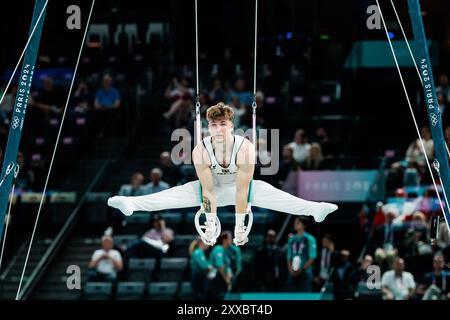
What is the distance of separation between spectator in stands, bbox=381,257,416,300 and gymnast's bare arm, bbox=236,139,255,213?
537 cm

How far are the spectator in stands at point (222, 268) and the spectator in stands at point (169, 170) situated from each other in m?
1.99

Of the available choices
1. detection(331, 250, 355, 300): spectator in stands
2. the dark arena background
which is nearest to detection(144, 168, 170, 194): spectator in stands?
the dark arena background

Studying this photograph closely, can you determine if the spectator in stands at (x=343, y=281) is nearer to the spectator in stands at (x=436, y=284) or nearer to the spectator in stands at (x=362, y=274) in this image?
the spectator in stands at (x=362, y=274)

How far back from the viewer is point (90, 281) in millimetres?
19828

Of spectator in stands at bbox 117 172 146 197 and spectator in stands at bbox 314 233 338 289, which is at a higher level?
spectator in stands at bbox 117 172 146 197

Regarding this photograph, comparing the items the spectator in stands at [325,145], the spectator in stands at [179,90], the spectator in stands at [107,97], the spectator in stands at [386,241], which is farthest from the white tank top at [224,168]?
the spectator in stands at [107,97]

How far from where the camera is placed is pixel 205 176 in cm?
1410

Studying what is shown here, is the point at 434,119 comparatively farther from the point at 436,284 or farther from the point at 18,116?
the point at 18,116

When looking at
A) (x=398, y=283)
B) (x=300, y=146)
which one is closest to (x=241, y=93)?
(x=300, y=146)

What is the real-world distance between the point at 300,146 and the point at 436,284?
345cm

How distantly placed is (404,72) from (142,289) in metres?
6.65

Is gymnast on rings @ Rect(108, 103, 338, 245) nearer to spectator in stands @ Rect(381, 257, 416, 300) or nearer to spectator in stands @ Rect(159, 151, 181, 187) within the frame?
spectator in stands @ Rect(381, 257, 416, 300)

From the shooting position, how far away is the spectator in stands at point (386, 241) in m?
19.3

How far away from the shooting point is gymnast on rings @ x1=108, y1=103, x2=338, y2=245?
13953 millimetres
